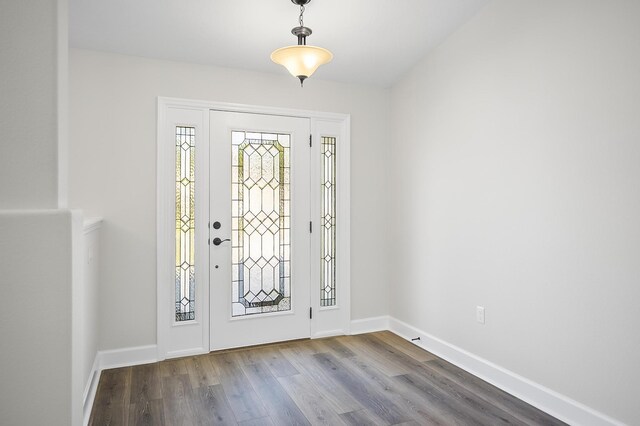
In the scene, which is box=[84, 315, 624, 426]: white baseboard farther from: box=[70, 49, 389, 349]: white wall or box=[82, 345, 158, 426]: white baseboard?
box=[70, 49, 389, 349]: white wall

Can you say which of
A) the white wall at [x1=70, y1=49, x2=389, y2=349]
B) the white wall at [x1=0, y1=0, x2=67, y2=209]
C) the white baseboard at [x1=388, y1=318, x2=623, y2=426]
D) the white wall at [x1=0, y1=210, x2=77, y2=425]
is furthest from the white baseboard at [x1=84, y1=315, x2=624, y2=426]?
the white wall at [x1=0, y1=0, x2=67, y2=209]

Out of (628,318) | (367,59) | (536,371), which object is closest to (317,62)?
(367,59)

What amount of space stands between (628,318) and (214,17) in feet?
10.1

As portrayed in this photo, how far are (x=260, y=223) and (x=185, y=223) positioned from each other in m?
0.64

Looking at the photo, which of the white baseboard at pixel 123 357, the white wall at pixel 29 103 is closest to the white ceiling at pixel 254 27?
the white wall at pixel 29 103

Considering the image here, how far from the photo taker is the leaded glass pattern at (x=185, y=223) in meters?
3.29

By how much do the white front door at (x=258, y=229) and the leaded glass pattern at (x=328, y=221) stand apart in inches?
6.3

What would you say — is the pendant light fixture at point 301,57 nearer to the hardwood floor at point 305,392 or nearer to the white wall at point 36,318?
the white wall at point 36,318

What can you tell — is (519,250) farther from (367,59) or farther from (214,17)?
(214,17)

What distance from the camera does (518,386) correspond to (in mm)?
2574

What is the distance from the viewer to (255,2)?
2609 mm

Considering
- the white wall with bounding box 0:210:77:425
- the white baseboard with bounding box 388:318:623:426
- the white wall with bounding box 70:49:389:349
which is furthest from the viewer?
the white wall with bounding box 70:49:389:349

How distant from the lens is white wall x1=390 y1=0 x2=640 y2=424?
2.03 metres

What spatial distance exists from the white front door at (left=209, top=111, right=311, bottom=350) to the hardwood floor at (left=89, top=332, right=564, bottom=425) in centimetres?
30
